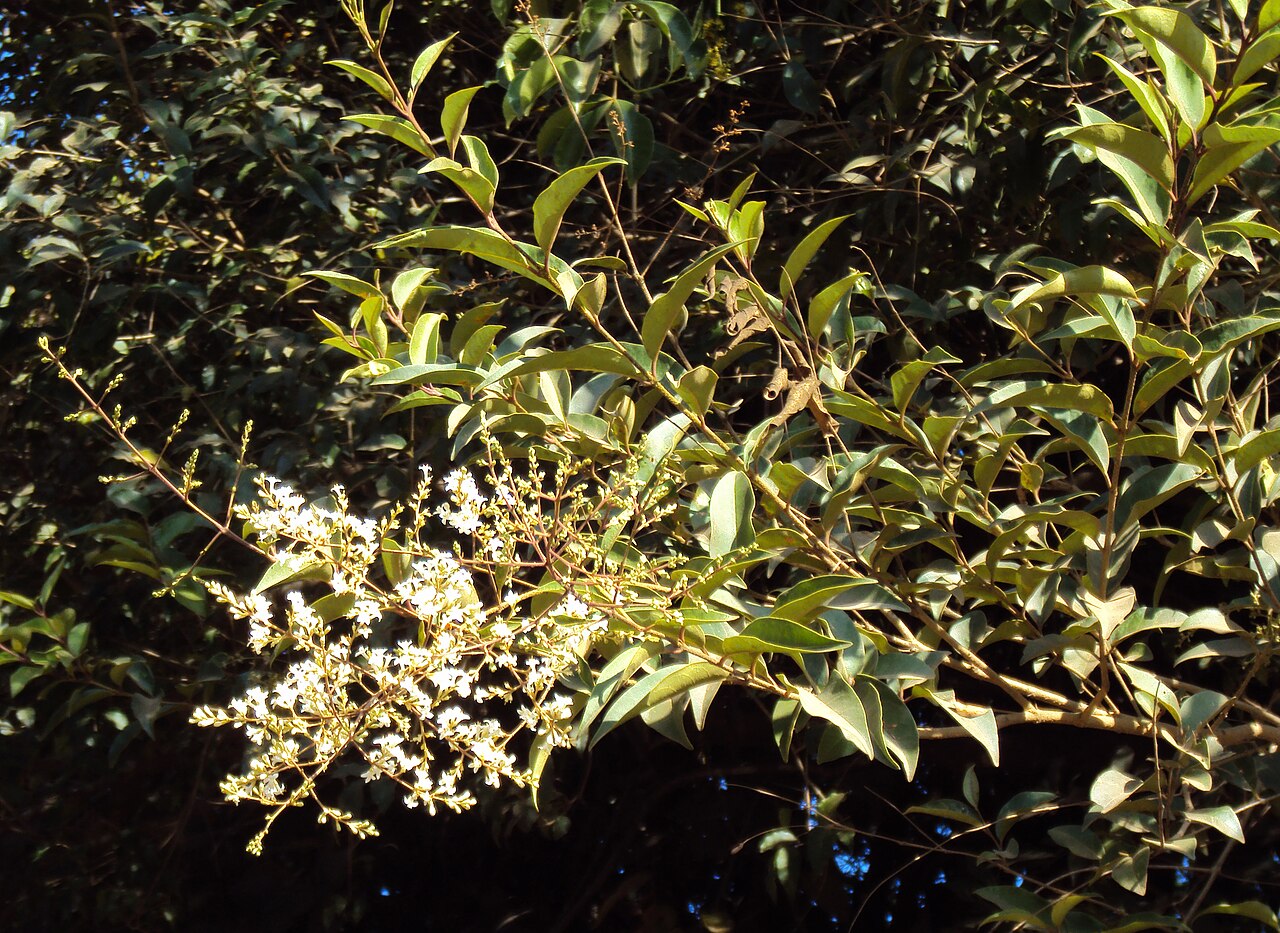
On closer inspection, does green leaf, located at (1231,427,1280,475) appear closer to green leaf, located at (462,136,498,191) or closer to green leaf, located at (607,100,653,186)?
green leaf, located at (462,136,498,191)

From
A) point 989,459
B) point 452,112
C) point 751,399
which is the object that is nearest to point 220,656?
point 751,399

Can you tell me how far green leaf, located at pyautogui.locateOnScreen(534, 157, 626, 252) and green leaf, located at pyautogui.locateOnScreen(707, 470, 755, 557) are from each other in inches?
9.5

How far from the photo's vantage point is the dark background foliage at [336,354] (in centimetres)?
176

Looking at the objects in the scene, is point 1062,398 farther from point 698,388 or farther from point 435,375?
point 435,375

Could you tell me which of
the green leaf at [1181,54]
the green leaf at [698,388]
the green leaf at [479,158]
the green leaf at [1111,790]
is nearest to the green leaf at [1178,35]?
the green leaf at [1181,54]

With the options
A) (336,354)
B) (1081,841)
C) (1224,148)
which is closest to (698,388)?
(1224,148)

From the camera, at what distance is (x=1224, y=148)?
0.87m

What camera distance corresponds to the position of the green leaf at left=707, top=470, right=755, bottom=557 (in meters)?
0.89

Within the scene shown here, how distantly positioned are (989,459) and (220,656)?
3.94 feet

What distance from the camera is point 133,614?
6.43ft

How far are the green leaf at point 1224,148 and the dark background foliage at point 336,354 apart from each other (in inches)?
26.2

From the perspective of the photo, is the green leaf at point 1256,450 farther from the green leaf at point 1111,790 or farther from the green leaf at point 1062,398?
the green leaf at point 1111,790

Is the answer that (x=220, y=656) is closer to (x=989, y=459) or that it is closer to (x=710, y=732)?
(x=710, y=732)

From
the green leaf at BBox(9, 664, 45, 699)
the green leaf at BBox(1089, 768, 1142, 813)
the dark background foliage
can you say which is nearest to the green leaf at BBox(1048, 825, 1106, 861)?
the green leaf at BBox(1089, 768, 1142, 813)
